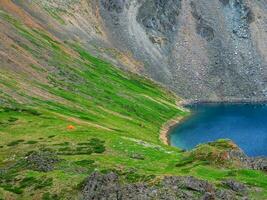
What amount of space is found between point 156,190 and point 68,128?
53247mm

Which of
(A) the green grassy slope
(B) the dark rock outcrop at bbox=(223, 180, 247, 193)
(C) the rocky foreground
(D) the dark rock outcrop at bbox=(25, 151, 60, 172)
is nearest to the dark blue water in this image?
(A) the green grassy slope

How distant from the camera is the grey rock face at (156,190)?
45.8 meters

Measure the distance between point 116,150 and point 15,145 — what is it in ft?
53.6

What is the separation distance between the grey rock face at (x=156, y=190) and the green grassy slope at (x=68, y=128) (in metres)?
2.51

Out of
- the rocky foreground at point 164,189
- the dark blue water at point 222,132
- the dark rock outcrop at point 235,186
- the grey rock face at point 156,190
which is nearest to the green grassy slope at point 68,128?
the dark rock outcrop at point 235,186

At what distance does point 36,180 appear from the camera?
56094 millimetres

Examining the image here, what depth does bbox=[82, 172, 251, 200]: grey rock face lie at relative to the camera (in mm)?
45844

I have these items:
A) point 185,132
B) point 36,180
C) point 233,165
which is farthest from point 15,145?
point 185,132

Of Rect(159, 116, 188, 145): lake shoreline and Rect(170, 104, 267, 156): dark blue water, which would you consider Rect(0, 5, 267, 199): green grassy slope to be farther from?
Rect(170, 104, 267, 156): dark blue water

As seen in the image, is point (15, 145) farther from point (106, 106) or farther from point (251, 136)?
point (251, 136)

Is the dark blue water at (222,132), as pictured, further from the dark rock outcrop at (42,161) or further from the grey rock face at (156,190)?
the grey rock face at (156,190)

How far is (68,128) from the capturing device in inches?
3873

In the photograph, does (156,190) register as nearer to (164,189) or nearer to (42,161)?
(164,189)

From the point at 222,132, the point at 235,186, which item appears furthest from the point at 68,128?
the point at 222,132
